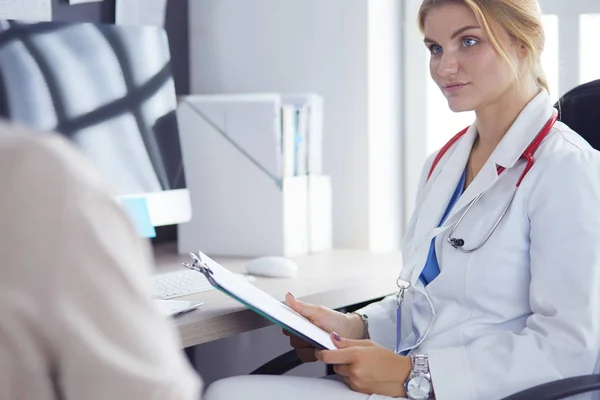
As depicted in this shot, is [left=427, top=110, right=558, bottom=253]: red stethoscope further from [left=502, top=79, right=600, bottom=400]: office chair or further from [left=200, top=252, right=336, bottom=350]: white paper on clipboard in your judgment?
[left=200, top=252, right=336, bottom=350]: white paper on clipboard

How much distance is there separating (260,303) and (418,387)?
276mm

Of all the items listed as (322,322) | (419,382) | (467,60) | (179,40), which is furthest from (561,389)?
(179,40)

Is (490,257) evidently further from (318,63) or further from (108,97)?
(318,63)

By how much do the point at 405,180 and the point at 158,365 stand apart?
6.45ft

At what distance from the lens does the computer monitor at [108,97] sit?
64.4 inches

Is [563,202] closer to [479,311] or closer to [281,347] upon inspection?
[479,311]

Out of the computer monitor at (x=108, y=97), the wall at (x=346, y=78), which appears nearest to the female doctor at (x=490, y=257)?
the computer monitor at (x=108, y=97)

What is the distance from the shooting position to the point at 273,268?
1767 millimetres

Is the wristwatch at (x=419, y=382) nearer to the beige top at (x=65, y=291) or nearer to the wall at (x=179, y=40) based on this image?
the beige top at (x=65, y=291)

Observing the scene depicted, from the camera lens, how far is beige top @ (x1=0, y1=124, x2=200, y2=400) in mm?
420

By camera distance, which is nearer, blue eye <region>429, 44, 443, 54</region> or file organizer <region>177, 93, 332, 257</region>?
blue eye <region>429, 44, 443, 54</region>

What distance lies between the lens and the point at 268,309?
1.29m

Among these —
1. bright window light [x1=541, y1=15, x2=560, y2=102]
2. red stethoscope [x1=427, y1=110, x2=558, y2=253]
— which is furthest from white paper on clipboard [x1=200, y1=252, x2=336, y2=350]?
bright window light [x1=541, y1=15, x2=560, y2=102]

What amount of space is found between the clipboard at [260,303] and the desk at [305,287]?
0.32ft
